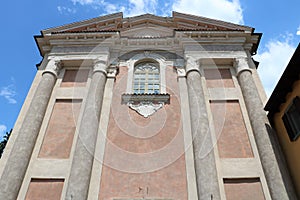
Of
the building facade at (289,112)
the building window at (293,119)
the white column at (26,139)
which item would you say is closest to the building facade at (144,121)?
the white column at (26,139)

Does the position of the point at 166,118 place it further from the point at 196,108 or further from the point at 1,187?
the point at 1,187

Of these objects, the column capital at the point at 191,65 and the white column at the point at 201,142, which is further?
the column capital at the point at 191,65

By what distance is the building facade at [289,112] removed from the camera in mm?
8765

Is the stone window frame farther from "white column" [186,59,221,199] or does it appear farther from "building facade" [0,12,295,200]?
"white column" [186,59,221,199]

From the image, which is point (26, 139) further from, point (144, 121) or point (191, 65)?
point (191, 65)

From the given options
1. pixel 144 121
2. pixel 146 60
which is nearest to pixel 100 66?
pixel 146 60

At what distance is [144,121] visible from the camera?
35.8 ft

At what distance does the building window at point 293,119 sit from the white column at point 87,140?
6737 mm

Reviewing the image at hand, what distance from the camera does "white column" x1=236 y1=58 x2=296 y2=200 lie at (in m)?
8.52

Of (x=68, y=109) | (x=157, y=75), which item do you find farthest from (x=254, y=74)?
(x=68, y=109)

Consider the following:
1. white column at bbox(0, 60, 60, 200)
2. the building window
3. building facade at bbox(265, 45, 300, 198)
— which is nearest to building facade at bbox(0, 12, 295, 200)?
white column at bbox(0, 60, 60, 200)

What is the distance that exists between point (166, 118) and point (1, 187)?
618 cm

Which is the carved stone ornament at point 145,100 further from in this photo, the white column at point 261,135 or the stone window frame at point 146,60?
the white column at point 261,135

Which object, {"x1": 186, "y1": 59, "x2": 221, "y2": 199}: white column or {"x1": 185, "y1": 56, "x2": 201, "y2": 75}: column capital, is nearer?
{"x1": 186, "y1": 59, "x2": 221, "y2": 199}: white column
